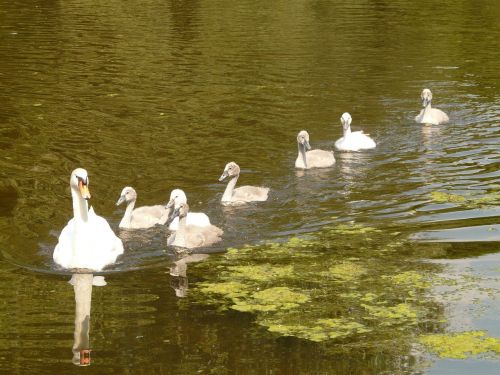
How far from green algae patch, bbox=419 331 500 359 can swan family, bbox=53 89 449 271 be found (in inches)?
160

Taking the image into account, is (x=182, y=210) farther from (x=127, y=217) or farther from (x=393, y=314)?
(x=393, y=314)

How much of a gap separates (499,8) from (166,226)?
88.9 ft

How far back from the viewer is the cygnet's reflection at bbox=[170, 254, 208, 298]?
1087 centimetres

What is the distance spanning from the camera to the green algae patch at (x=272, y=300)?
10273mm

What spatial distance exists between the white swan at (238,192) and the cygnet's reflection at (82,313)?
3633 millimetres

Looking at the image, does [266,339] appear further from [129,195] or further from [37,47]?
[37,47]

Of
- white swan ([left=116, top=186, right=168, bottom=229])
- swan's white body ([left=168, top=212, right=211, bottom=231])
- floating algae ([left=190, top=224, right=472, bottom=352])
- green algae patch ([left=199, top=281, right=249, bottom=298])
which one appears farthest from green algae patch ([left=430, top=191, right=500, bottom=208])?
green algae patch ([left=199, top=281, right=249, bottom=298])

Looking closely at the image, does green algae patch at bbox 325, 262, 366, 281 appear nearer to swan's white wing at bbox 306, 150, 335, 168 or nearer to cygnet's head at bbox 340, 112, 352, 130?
swan's white wing at bbox 306, 150, 335, 168

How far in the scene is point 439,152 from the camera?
17.3 meters

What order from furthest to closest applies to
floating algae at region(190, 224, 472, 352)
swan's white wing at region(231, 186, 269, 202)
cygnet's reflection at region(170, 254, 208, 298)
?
1. swan's white wing at region(231, 186, 269, 202)
2. cygnet's reflection at region(170, 254, 208, 298)
3. floating algae at region(190, 224, 472, 352)

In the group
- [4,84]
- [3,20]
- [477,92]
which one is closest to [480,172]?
[477,92]

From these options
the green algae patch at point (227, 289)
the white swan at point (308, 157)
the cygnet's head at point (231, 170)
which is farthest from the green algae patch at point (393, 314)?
the white swan at point (308, 157)

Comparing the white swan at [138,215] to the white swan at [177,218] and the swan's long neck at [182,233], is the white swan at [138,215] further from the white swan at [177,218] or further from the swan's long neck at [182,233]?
the swan's long neck at [182,233]

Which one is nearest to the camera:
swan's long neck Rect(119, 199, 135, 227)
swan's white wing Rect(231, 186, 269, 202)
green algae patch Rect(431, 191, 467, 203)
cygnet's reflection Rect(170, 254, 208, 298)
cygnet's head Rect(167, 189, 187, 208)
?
cygnet's reflection Rect(170, 254, 208, 298)
